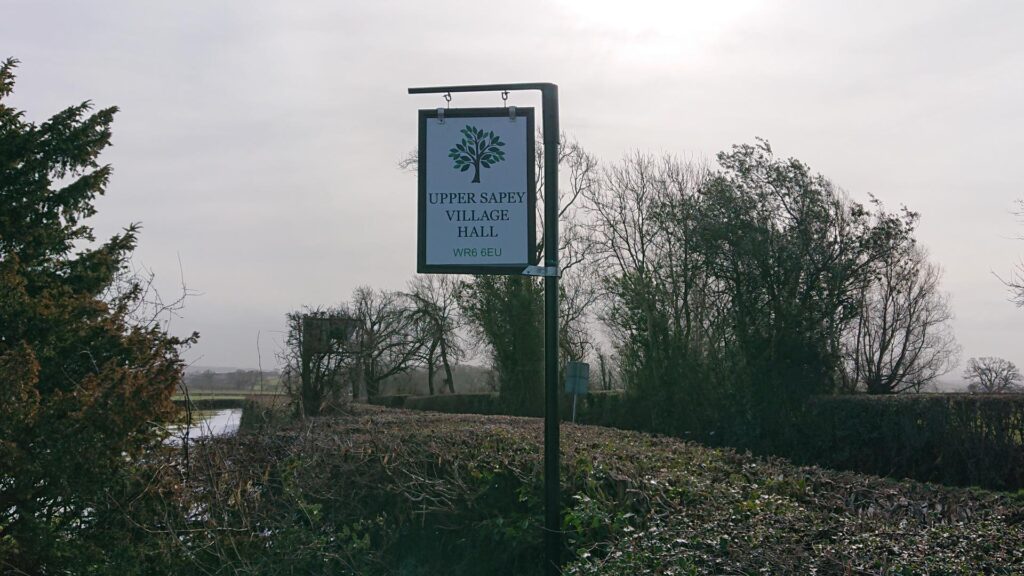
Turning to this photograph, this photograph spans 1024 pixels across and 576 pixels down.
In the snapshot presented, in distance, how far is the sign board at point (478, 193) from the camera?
5828 millimetres

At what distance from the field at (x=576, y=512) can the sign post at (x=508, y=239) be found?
390 mm

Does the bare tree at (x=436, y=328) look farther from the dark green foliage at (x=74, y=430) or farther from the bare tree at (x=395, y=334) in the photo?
the dark green foliage at (x=74, y=430)

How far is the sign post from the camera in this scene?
5.68 m

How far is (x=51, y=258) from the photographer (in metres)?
13.5

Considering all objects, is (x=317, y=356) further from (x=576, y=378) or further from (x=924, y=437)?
(x=924, y=437)

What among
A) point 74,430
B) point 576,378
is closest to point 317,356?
point 576,378

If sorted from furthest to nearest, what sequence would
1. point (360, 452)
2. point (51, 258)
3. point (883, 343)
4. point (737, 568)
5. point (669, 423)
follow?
point (883, 343), point (669, 423), point (51, 258), point (360, 452), point (737, 568)

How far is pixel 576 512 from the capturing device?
5625mm

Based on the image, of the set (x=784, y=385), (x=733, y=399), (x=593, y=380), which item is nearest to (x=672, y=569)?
(x=784, y=385)

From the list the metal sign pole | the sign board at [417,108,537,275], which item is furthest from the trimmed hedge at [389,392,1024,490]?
the sign board at [417,108,537,275]

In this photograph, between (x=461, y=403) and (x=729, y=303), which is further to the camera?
(x=461, y=403)

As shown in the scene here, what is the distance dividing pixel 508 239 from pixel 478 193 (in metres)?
0.36

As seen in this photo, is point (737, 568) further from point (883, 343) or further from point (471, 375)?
point (471, 375)

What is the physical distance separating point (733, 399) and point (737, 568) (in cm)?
1954
